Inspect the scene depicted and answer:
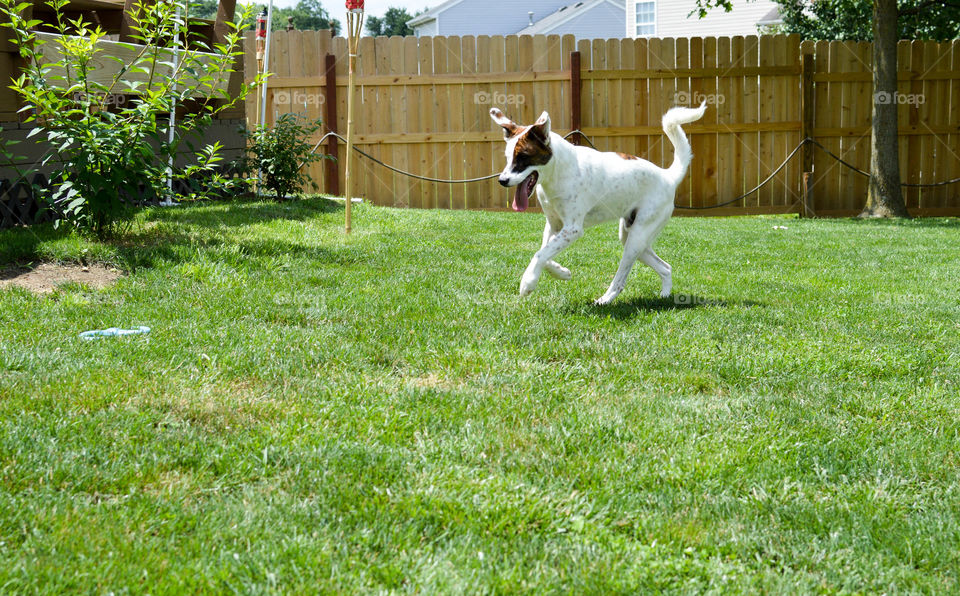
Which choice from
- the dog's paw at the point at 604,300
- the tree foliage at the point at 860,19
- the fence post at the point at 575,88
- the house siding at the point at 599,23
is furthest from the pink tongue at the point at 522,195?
the house siding at the point at 599,23

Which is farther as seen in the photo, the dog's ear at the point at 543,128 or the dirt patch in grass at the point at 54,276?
the dirt patch in grass at the point at 54,276

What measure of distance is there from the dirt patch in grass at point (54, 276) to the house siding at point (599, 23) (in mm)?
33693

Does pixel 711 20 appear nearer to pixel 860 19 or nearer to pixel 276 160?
pixel 860 19

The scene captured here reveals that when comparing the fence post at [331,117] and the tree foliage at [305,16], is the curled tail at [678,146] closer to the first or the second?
the fence post at [331,117]

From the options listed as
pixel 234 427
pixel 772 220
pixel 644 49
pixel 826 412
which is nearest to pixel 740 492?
pixel 826 412

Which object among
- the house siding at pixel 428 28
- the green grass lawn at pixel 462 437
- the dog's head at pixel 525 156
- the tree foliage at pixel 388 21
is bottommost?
the green grass lawn at pixel 462 437

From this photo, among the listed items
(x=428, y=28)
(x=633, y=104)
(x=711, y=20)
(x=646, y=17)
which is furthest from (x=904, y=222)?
(x=428, y=28)

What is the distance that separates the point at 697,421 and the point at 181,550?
1911mm

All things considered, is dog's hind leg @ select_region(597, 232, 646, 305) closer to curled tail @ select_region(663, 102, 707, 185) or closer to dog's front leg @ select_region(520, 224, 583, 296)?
dog's front leg @ select_region(520, 224, 583, 296)

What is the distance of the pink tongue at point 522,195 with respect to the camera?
492cm

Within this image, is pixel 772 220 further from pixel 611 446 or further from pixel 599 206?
pixel 611 446

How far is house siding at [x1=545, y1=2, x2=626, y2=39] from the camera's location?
121 ft

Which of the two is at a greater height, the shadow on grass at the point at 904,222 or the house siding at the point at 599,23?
the house siding at the point at 599,23

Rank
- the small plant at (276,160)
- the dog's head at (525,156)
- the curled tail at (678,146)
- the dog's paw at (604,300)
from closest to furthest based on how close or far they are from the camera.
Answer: the dog's head at (525,156) → the dog's paw at (604,300) → the curled tail at (678,146) → the small plant at (276,160)
